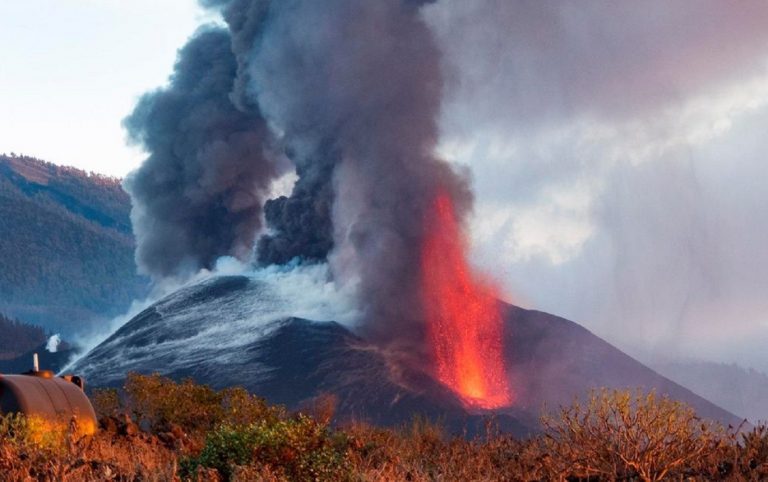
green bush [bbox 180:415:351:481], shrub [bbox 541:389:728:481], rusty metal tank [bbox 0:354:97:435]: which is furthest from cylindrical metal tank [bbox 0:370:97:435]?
shrub [bbox 541:389:728:481]

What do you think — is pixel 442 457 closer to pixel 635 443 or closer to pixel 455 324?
pixel 635 443

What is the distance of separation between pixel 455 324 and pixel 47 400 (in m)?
98.7

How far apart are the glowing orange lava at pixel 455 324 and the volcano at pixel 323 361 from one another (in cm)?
266

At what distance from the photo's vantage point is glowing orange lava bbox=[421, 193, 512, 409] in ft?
386

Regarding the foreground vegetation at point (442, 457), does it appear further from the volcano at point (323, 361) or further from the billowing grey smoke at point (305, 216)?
the billowing grey smoke at point (305, 216)

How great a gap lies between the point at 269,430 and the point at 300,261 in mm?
112834

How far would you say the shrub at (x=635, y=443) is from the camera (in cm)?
2019

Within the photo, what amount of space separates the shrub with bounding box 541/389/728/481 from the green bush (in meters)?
4.87

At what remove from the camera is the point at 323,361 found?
358 feet

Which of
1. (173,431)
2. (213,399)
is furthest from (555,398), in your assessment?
(173,431)

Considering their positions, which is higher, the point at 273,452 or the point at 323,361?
the point at 323,361

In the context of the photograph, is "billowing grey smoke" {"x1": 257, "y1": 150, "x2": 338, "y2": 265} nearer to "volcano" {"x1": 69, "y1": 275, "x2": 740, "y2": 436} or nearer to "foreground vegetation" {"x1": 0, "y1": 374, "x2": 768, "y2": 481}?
"volcano" {"x1": 69, "y1": 275, "x2": 740, "y2": 436}

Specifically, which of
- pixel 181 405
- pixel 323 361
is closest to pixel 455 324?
→ pixel 323 361

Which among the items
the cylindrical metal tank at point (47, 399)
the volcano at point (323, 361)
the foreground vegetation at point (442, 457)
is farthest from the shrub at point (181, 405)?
the volcano at point (323, 361)
